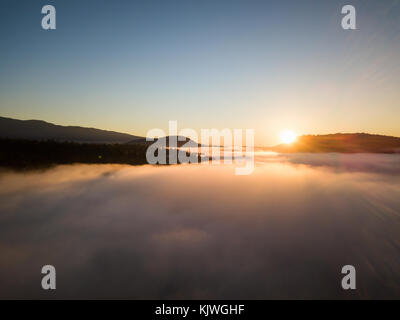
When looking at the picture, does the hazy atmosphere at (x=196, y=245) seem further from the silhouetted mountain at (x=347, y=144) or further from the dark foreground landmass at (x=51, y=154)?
the silhouetted mountain at (x=347, y=144)

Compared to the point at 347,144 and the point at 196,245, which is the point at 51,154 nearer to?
the point at 196,245

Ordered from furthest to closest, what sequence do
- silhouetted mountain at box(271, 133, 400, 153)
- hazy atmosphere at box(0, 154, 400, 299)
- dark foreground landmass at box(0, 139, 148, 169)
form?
1. silhouetted mountain at box(271, 133, 400, 153)
2. dark foreground landmass at box(0, 139, 148, 169)
3. hazy atmosphere at box(0, 154, 400, 299)

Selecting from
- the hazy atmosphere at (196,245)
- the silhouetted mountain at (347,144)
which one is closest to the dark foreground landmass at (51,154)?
the hazy atmosphere at (196,245)

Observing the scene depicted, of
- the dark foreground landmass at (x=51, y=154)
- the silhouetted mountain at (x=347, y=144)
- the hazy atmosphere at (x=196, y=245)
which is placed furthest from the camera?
the silhouetted mountain at (x=347, y=144)

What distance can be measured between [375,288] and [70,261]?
6.88 meters

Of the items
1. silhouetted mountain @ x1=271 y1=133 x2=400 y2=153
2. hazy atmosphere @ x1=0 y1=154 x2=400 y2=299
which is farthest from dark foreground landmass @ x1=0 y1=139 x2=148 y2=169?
silhouetted mountain @ x1=271 y1=133 x2=400 y2=153

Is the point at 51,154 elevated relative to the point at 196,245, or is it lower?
elevated

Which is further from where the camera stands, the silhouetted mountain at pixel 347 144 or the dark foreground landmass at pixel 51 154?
the silhouetted mountain at pixel 347 144

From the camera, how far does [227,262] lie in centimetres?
448

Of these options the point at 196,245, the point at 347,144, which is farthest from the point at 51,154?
the point at 347,144

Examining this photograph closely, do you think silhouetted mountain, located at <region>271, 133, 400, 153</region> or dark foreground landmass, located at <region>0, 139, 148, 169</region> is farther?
silhouetted mountain, located at <region>271, 133, 400, 153</region>

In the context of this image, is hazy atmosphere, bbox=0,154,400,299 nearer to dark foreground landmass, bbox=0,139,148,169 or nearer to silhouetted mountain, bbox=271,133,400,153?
dark foreground landmass, bbox=0,139,148,169

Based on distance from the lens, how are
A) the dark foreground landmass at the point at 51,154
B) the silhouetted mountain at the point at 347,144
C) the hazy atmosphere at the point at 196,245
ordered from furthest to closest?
the silhouetted mountain at the point at 347,144, the dark foreground landmass at the point at 51,154, the hazy atmosphere at the point at 196,245
